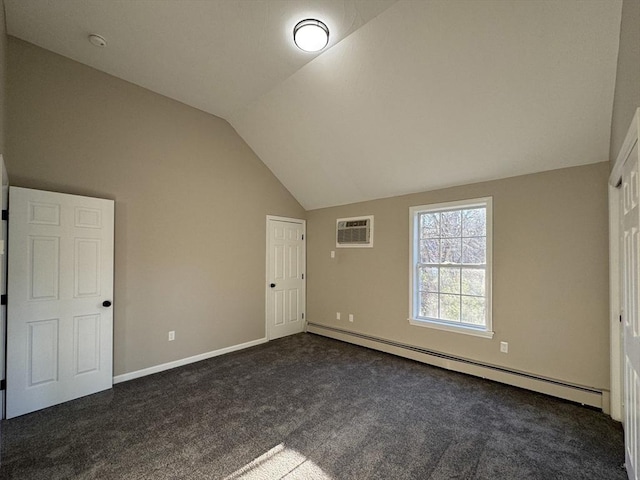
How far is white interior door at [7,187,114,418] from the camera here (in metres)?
2.46

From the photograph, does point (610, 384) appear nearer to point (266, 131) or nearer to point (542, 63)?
point (542, 63)

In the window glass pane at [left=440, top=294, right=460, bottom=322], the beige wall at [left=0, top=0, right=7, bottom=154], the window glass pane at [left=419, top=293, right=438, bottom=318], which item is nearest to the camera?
the beige wall at [left=0, top=0, right=7, bottom=154]

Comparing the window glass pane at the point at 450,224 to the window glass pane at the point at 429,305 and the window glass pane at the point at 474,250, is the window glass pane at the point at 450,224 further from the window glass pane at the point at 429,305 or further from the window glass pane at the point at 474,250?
the window glass pane at the point at 429,305

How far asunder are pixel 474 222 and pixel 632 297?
6.35 feet

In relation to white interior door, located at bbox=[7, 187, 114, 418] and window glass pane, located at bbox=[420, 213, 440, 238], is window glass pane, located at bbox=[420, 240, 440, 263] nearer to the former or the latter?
window glass pane, located at bbox=[420, 213, 440, 238]

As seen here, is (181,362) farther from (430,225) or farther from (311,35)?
(311,35)

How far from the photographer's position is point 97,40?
254 centimetres

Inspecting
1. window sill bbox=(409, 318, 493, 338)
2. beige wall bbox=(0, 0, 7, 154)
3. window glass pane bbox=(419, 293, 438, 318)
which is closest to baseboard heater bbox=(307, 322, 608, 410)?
window sill bbox=(409, 318, 493, 338)

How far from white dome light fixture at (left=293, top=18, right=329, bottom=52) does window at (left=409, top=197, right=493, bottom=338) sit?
236 cm

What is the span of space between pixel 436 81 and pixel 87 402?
4.41 m

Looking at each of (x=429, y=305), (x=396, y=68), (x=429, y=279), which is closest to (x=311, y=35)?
(x=396, y=68)

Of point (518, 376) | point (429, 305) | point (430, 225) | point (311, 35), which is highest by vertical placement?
point (311, 35)

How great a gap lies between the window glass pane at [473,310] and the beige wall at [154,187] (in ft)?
9.65

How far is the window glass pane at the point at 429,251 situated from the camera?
12.4ft
